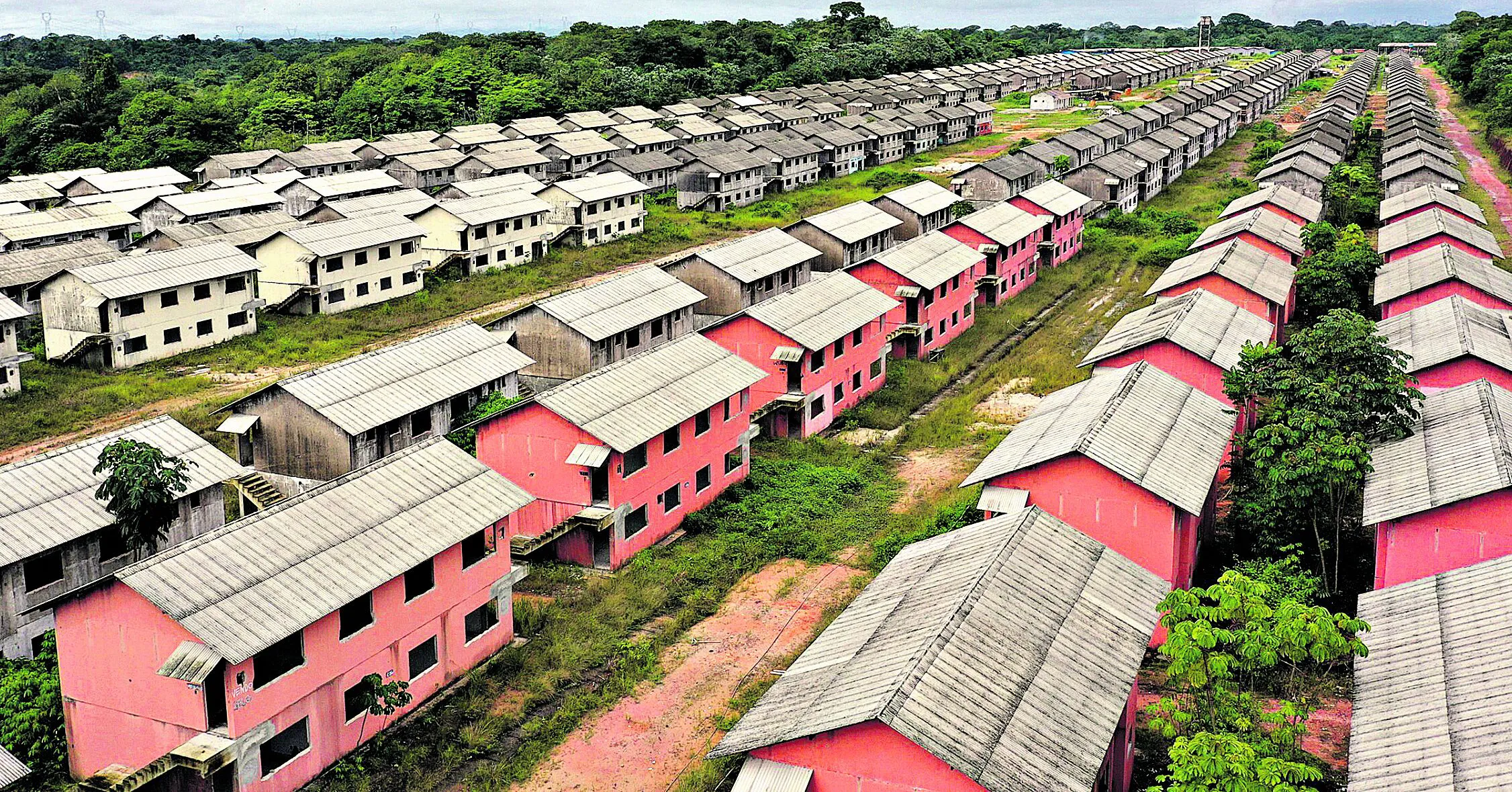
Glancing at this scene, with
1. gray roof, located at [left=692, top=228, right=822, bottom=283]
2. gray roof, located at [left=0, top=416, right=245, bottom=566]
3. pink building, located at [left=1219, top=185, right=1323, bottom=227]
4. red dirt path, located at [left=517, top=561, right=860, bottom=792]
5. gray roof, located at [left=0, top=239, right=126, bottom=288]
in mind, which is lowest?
red dirt path, located at [left=517, top=561, right=860, bottom=792]

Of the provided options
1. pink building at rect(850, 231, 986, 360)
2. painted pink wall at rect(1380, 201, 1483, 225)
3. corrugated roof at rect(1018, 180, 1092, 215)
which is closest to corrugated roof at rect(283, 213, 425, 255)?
pink building at rect(850, 231, 986, 360)

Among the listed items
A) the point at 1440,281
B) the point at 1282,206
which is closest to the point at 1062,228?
the point at 1282,206

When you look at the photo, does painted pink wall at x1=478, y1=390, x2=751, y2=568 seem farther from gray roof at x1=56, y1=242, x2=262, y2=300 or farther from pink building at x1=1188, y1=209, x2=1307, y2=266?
pink building at x1=1188, y1=209, x2=1307, y2=266

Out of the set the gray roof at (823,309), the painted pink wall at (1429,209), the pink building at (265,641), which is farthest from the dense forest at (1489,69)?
the pink building at (265,641)

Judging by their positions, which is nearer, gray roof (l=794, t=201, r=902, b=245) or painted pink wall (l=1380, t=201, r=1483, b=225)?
gray roof (l=794, t=201, r=902, b=245)

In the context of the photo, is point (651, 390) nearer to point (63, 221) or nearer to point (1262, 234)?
point (1262, 234)

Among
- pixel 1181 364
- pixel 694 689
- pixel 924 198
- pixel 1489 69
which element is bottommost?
pixel 694 689
